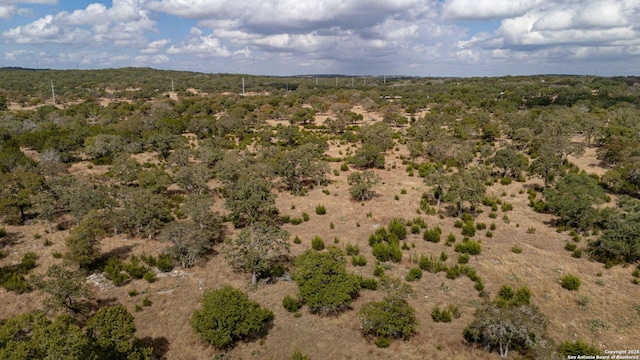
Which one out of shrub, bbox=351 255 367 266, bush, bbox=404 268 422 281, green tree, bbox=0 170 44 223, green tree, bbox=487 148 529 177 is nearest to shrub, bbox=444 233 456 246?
bush, bbox=404 268 422 281

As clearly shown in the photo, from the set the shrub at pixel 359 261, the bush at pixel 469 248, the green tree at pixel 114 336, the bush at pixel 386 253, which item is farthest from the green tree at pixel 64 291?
the bush at pixel 469 248

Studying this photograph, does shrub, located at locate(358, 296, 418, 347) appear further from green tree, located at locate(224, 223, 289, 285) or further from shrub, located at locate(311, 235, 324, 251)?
shrub, located at locate(311, 235, 324, 251)

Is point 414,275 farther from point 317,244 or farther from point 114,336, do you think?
point 114,336

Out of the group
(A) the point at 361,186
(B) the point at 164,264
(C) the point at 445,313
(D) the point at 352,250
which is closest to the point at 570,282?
(C) the point at 445,313

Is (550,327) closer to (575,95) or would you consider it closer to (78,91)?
(575,95)

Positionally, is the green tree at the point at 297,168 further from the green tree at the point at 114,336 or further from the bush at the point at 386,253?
the green tree at the point at 114,336
